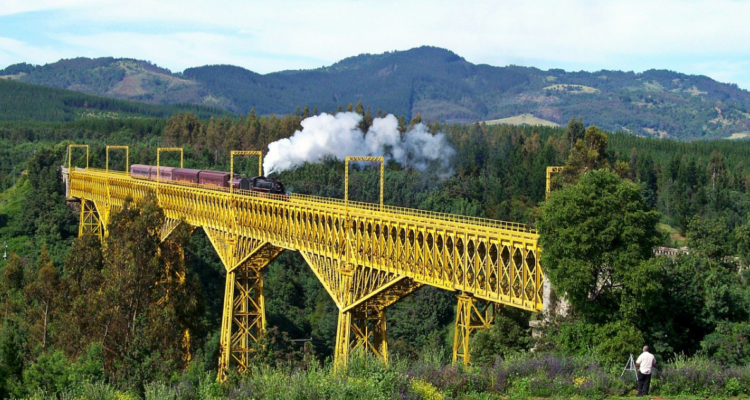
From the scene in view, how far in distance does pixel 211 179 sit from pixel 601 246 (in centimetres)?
4207

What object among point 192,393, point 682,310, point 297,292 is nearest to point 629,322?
point 682,310

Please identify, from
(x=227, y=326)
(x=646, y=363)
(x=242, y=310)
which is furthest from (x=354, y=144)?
(x=646, y=363)

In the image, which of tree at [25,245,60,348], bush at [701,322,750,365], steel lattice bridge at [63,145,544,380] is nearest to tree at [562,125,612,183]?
steel lattice bridge at [63,145,544,380]

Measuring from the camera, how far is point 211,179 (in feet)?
218

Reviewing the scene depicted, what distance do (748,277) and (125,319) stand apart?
43.0 metres

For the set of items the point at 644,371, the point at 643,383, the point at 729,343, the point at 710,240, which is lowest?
the point at 710,240

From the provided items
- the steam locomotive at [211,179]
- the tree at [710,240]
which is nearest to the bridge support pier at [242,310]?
the steam locomotive at [211,179]

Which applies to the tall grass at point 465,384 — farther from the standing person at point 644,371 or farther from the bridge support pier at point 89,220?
the bridge support pier at point 89,220

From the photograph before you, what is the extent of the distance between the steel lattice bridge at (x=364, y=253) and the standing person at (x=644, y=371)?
29.6ft

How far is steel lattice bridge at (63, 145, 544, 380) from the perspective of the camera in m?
34.9

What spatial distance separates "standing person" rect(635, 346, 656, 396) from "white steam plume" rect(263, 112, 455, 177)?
195 feet

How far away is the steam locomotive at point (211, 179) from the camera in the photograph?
5925 centimetres

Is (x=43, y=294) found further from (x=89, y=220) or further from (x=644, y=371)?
(x=89, y=220)

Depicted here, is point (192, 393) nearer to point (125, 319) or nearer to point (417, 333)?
point (125, 319)
